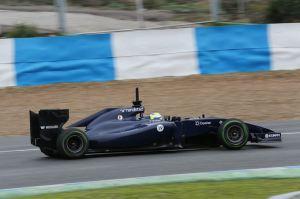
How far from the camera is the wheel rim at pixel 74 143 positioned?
30.6 ft

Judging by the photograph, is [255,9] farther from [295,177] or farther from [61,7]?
[295,177]

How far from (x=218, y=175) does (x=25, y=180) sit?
87.5 inches

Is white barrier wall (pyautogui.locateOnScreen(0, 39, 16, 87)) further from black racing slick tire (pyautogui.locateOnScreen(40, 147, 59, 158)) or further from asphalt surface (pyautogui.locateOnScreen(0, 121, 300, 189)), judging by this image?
black racing slick tire (pyautogui.locateOnScreen(40, 147, 59, 158))

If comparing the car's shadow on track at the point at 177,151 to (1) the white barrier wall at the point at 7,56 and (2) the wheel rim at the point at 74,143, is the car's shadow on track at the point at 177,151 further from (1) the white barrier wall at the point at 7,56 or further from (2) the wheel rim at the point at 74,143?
(1) the white barrier wall at the point at 7,56

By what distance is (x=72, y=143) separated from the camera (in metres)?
9.40

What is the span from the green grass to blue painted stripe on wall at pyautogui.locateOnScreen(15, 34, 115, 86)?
9990 millimetres

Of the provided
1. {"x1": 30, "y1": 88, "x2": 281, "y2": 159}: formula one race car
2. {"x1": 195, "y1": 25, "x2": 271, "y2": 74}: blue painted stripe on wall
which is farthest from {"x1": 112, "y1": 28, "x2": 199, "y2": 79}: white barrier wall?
{"x1": 30, "y1": 88, "x2": 281, "y2": 159}: formula one race car

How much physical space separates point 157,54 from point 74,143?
8.32 metres

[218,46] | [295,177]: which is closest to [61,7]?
[218,46]

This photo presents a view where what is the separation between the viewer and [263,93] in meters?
16.7

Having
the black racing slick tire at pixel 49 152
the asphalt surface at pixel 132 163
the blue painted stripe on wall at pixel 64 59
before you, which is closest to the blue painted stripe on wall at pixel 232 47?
the blue painted stripe on wall at pixel 64 59

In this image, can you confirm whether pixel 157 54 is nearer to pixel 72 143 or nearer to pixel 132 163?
pixel 72 143

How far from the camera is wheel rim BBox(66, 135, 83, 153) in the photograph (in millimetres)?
9336

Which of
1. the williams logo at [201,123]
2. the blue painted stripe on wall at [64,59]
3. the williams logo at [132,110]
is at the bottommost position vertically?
the williams logo at [201,123]
